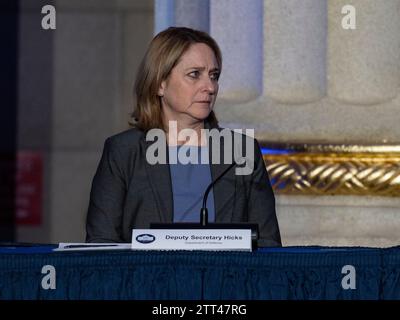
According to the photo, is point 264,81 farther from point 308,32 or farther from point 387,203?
point 387,203

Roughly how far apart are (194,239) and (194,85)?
0.85 metres

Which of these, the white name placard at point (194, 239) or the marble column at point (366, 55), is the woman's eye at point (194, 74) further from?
the marble column at point (366, 55)

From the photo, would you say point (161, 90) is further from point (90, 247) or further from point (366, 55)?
point (366, 55)

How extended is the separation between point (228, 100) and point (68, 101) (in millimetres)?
1502

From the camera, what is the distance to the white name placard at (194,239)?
299 centimetres

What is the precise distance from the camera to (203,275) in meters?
2.89

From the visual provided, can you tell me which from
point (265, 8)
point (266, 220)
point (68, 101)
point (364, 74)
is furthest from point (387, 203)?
point (68, 101)

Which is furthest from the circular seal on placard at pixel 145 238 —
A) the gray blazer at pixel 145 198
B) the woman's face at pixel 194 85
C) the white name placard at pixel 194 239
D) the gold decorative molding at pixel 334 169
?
the gold decorative molding at pixel 334 169

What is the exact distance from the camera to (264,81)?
16.3 feet

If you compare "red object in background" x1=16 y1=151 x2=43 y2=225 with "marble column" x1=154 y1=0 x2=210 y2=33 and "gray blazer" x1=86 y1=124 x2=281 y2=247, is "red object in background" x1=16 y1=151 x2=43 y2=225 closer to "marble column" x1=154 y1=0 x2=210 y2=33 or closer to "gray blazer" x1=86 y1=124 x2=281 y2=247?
"marble column" x1=154 y1=0 x2=210 y2=33

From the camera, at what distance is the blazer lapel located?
3652 mm

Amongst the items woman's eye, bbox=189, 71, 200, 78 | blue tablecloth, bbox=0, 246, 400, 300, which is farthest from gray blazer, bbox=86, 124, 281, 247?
blue tablecloth, bbox=0, 246, 400, 300

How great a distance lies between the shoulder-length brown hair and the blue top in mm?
134

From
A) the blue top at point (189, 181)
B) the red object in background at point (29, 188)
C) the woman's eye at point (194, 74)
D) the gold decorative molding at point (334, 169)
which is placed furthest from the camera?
the red object in background at point (29, 188)
